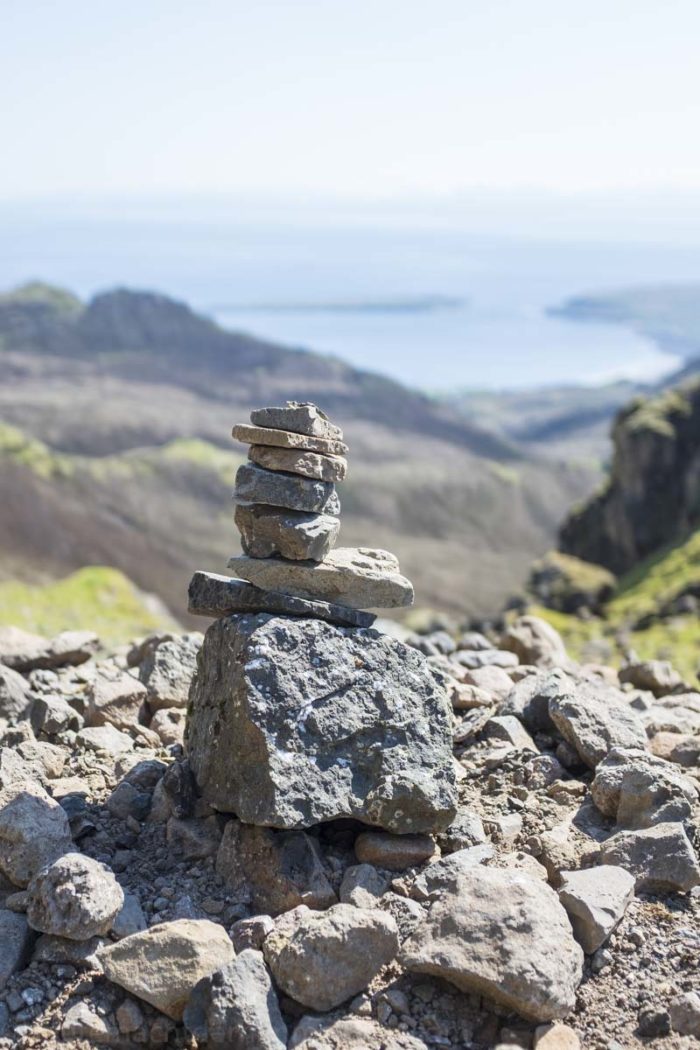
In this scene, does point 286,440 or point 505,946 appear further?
point 286,440

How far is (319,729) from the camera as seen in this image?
10609mm

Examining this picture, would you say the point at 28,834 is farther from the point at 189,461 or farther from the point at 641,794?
the point at 189,461

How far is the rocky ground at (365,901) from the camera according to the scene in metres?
→ 8.88

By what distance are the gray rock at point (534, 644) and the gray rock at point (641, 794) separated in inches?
217

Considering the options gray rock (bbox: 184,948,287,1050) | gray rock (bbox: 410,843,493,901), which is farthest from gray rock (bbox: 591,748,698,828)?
gray rock (bbox: 184,948,287,1050)

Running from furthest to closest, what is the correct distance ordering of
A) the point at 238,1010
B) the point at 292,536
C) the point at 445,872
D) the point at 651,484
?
the point at 651,484, the point at 292,536, the point at 445,872, the point at 238,1010

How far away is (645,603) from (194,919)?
4679 centimetres

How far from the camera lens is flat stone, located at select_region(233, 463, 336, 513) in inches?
448

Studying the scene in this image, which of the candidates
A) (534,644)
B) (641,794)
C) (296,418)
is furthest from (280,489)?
(534,644)

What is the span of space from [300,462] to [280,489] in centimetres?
37

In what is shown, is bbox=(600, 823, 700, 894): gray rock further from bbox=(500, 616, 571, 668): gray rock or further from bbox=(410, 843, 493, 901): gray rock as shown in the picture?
bbox=(500, 616, 571, 668): gray rock

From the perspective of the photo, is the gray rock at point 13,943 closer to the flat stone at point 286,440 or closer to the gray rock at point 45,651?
the flat stone at point 286,440

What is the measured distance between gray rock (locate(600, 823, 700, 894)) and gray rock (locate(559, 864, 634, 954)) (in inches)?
8.8

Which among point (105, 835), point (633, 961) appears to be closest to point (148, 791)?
point (105, 835)
